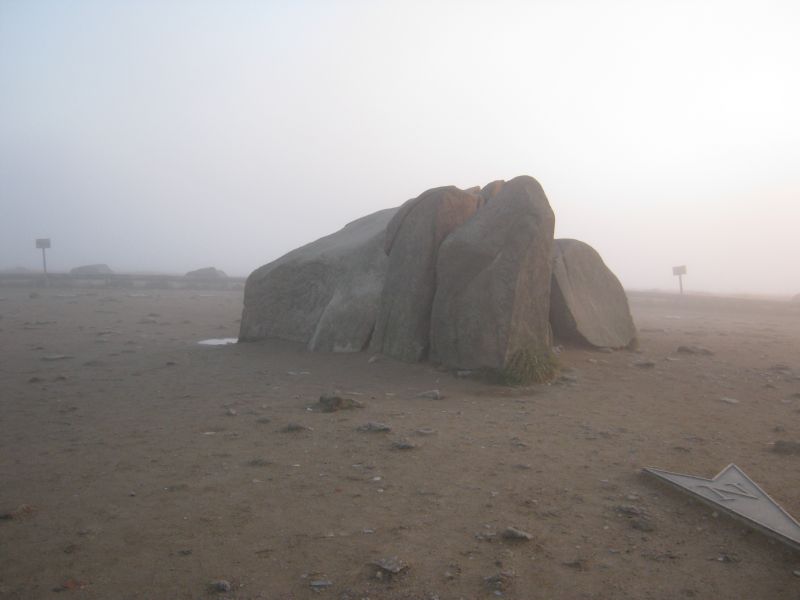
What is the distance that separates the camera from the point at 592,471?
4.66 meters

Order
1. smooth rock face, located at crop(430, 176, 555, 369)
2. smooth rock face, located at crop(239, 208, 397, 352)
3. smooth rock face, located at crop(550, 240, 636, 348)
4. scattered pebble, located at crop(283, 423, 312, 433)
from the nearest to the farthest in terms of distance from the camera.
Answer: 1. scattered pebble, located at crop(283, 423, 312, 433)
2. smooth rock face, located at crop(430, 176, 555, 369)
3. smooth rock face, located at crop(550, 240, 636, 348)
4. smooth rock face, located at crop(239, 208, 397, 352)

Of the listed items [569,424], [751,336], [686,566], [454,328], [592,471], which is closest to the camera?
[686,566]

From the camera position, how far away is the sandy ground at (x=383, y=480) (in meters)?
3.21

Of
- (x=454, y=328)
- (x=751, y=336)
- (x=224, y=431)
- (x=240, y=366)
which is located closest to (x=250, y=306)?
(x=240, y=366)

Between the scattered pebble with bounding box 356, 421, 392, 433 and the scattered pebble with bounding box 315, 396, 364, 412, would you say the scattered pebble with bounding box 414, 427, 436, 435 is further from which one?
the scattered pebble with bounding box 315, 396, 364, 412

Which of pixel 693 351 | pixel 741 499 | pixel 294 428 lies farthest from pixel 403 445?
pixel 693 351

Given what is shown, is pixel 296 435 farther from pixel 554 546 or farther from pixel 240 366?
pixel 240 366

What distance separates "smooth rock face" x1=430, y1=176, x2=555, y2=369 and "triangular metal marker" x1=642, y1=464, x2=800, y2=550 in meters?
3.41

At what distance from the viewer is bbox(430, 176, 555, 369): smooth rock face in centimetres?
784

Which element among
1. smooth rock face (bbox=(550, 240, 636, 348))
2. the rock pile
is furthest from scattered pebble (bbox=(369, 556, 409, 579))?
smooth rock face (bbox=(550, 240, 636, 348))

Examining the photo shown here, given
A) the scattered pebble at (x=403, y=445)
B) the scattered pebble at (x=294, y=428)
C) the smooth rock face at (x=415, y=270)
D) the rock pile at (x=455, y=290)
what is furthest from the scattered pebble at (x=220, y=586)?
the smooth rock face at (x=415, y=270)

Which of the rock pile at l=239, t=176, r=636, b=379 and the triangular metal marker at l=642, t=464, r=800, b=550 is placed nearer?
the triangular metal marker at l=642, t=464, r=800, b=550

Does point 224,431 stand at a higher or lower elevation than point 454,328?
lower

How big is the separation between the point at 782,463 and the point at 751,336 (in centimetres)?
892
